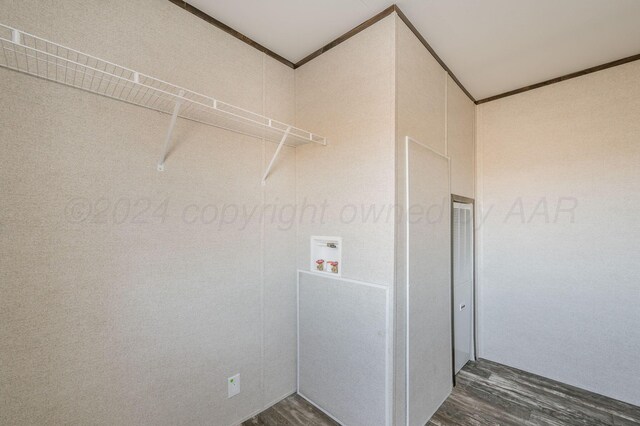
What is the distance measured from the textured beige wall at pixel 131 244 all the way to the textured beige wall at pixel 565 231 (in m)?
2.29

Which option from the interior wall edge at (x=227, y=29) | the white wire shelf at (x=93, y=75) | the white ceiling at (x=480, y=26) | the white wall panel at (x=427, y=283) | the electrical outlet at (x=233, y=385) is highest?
the white ceiling at (x=480, y=26)

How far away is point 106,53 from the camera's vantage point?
1372 millimetres

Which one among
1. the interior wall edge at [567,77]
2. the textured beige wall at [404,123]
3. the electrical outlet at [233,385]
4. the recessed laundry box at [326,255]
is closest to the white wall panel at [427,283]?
the textured beige wall at [404,123]

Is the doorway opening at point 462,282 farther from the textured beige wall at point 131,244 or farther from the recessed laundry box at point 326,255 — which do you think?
the textured beige wall at point 131,244

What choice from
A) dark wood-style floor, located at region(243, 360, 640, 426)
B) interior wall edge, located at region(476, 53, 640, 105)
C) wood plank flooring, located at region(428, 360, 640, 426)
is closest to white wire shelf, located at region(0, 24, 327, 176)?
dark wood-style floor, located at region(243, 360, 640, 426)

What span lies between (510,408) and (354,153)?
2.29m

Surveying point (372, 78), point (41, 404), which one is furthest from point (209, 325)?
point (372, 78)

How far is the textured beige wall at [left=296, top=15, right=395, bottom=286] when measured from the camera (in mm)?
1707

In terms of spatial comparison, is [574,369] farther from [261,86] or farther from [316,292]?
[261,86]

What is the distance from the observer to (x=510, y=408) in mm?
2105

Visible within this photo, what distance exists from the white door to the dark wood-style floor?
309 mm

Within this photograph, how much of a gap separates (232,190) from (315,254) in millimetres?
783

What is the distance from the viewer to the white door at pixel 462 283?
97.2 inches

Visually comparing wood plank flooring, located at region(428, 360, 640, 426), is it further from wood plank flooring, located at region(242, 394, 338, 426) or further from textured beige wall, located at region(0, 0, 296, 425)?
textured beige wall, located at region(0, 0, 296, 425)
